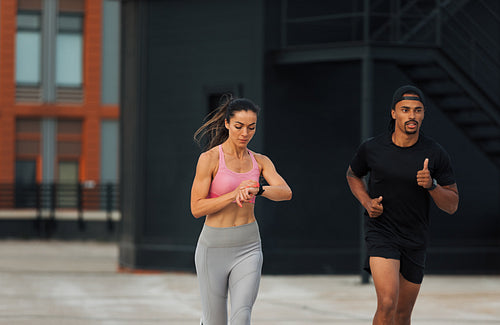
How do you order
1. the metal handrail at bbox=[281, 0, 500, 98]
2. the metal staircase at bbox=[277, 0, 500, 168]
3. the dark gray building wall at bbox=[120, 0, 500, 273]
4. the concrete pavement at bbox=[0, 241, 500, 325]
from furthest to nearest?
the dark gray building wall at bbox=[120, 0, 500, 273] < the metal handrail at bbox=[281, 0, 500, 98] < the metal staircase at bbox=[277, 0, 500, 168] < the concrete pavement at bbox=[0, 241, 500, 325]

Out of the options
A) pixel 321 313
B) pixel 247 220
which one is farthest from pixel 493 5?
pixel 247 220

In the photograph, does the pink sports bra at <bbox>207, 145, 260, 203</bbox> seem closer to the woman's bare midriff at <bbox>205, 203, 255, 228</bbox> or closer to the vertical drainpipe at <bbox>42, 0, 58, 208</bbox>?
the woman's bare midriff at <bbox>205, 203, 255, 228</bbox>

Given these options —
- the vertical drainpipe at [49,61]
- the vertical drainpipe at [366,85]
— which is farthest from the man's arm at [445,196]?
the vertical drainpipe at [49,61]

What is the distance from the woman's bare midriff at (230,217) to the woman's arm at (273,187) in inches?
8.1

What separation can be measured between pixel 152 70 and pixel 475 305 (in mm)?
7538

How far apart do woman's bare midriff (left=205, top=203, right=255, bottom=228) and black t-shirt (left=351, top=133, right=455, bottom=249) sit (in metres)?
1.16

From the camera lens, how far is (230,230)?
585 centimetres

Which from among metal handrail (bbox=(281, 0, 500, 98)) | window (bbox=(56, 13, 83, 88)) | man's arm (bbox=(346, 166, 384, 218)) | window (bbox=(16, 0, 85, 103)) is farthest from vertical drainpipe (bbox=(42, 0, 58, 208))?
man's arm (bbox=(346, 166, 384, 218))

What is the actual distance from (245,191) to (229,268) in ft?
2.12

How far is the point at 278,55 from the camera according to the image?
15375 millimetres

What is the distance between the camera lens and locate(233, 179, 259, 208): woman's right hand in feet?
18.0

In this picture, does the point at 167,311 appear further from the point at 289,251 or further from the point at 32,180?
the point at 32,180

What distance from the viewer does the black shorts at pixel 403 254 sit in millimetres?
6504

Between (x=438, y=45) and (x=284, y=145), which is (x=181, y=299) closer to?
(x=284, y=145)
